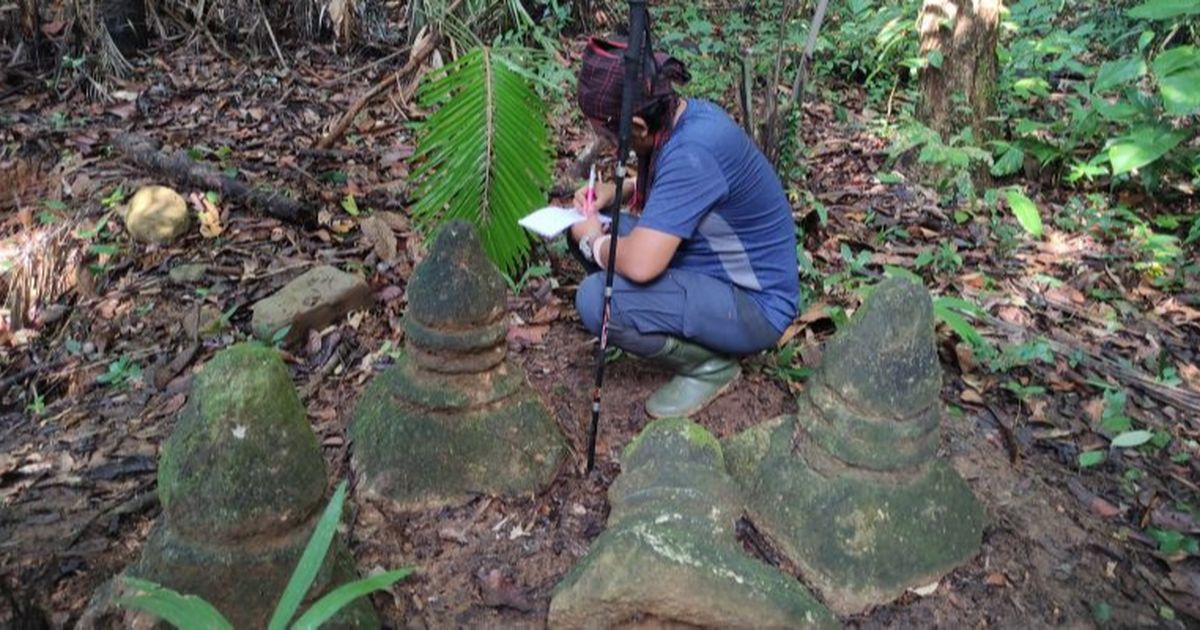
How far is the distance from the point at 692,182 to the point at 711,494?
90cm

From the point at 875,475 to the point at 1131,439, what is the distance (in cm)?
117

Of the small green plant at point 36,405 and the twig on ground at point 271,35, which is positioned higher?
the twig on ground at point 271,35

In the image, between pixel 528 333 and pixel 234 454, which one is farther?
pixel 528 333

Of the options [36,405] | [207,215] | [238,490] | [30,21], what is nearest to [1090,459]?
[238,490]

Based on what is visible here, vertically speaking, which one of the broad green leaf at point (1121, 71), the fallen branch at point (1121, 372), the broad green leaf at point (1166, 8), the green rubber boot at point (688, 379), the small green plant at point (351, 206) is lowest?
the small green plant at point (351, 206)

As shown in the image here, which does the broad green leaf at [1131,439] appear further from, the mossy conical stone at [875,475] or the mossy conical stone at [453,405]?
the mossy conical stone at [453,405]

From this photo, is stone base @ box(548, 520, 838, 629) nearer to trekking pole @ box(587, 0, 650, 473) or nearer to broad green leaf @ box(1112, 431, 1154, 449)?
trekking pole @ box(587, 0, 650, 473)

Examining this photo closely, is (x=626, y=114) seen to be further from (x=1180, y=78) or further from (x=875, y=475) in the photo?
(x=1180, y=78)

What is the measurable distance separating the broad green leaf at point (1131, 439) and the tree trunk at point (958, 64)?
7.84ft

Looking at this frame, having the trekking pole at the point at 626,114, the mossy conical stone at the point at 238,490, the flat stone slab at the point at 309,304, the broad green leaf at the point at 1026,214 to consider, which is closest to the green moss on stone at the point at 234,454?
the mossy conical stone at the point at 238,490

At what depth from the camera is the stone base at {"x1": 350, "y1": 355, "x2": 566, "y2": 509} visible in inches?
95.7

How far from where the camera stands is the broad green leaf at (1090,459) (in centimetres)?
273

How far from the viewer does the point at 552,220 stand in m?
2.73

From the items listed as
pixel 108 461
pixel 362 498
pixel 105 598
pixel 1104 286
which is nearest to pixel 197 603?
pixel 105 598
